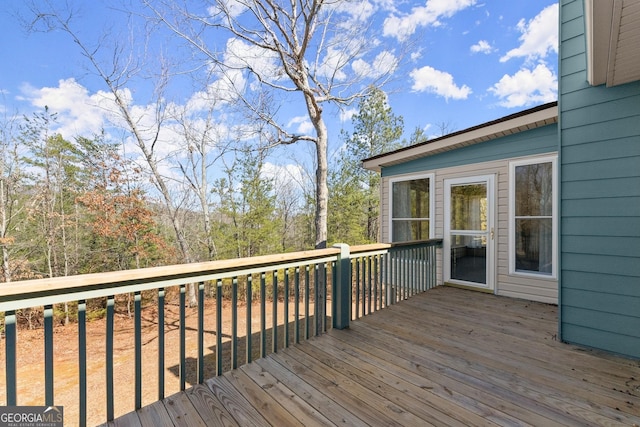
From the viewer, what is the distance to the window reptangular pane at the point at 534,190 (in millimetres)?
3742

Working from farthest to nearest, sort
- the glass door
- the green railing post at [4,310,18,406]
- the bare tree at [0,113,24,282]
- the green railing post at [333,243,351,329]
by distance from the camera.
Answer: the bare tree at [0,113,24,282]
the glass door
the green railing post at [333,243,351,329]
the green railing post at [4,310,18,406]

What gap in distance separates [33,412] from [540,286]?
516 cm

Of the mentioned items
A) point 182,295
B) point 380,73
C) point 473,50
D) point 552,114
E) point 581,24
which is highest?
point 473,50

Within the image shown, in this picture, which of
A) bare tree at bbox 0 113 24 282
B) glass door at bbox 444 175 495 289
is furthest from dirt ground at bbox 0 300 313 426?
glass door at bbox 444 175 495 289

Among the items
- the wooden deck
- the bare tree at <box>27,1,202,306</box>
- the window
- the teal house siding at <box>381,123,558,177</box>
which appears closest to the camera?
the wooden deck

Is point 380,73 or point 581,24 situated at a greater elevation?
point 380,73

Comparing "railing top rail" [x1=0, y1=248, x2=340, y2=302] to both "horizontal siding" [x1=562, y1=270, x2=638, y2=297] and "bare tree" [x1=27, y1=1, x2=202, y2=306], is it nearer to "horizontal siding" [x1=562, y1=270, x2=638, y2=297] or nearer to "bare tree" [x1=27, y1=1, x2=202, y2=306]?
"horizontal siding" [x1=562, y1=270, x2=638, y2=297]

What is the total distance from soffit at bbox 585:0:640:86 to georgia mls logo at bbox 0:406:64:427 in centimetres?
363

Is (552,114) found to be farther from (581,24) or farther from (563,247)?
(563,247)

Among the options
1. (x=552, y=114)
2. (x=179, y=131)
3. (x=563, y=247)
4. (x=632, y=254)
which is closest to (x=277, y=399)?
(x=563, y=247)

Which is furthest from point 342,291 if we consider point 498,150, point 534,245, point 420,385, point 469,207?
point 498,150

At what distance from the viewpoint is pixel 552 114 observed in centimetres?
347

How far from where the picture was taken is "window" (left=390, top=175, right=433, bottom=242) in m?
5.09

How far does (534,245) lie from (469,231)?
86 cm
